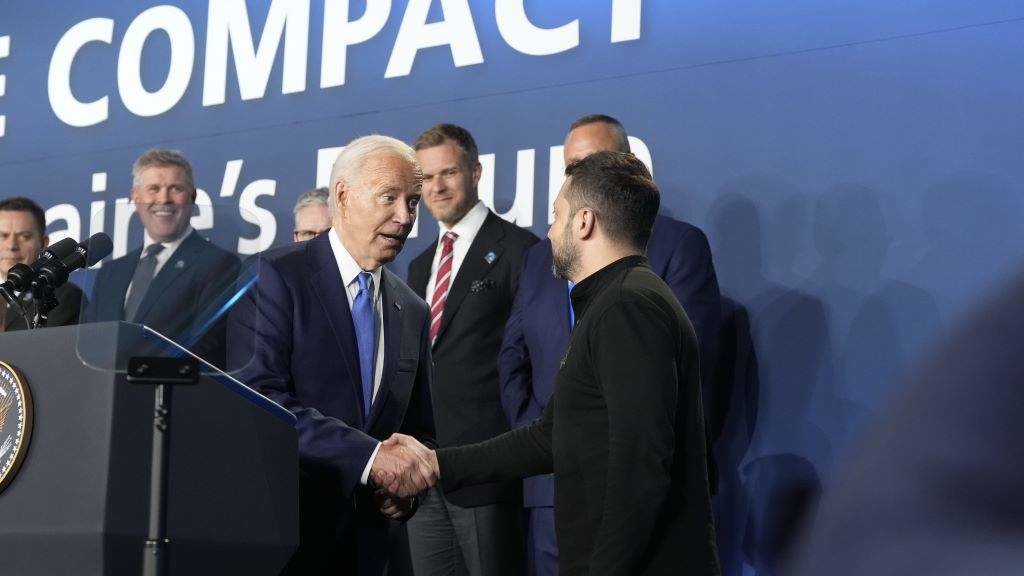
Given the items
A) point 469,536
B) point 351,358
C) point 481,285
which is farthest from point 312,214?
point 351,358

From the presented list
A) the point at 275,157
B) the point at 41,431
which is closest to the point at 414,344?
the point at 41,431

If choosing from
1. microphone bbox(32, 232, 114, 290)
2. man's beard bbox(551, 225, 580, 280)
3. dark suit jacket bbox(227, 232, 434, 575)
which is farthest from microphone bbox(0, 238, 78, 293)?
man's beard bbox(551, 225, 580, 280)

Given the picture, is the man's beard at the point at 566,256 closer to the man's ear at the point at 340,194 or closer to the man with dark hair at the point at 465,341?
the man's ear at the point at 340,194

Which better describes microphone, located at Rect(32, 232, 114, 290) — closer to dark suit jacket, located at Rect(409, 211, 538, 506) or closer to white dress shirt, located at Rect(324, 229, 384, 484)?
white dress shirt, located at Rect(324, 229, 384, 484)

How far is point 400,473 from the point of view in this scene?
2779 millimetres

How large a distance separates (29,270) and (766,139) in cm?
286

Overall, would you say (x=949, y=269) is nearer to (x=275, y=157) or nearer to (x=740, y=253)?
(x=740, y=253)

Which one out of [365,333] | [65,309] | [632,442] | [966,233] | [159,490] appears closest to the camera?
[159,490]

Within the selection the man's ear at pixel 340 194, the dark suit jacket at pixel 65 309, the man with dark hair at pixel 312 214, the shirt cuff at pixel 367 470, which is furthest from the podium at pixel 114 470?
the man with dark hair at pixel 312 214

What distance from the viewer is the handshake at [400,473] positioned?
9.00 feet

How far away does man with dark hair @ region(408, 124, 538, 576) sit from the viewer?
406 centimetres

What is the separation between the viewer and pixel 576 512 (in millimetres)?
2562

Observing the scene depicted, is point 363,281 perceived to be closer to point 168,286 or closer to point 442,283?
point 168,286

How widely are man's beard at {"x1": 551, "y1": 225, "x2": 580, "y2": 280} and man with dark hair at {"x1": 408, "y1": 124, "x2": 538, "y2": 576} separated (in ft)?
4.09
